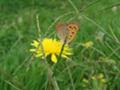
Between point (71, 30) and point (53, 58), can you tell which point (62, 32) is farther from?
point (53, 58)

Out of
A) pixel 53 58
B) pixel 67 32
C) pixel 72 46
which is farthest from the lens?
pixel 72 46

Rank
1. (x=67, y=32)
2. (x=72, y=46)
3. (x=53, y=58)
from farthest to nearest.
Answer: (x=72, y=46)
(x=53, y=58)
(x=67, y=32)

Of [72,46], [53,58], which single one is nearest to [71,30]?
[53,58]

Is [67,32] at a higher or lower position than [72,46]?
higher

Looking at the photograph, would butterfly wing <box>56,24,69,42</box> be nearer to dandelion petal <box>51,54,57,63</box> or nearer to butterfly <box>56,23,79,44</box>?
butterfly <box>56,23,79,44</box>

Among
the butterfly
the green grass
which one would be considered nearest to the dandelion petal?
the green grass

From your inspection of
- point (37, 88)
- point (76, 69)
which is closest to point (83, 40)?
point (76, 69)

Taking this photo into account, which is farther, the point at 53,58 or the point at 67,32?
the point at 53,58

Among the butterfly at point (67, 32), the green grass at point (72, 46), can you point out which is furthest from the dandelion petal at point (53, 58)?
the butterfly at point (67, 32)
